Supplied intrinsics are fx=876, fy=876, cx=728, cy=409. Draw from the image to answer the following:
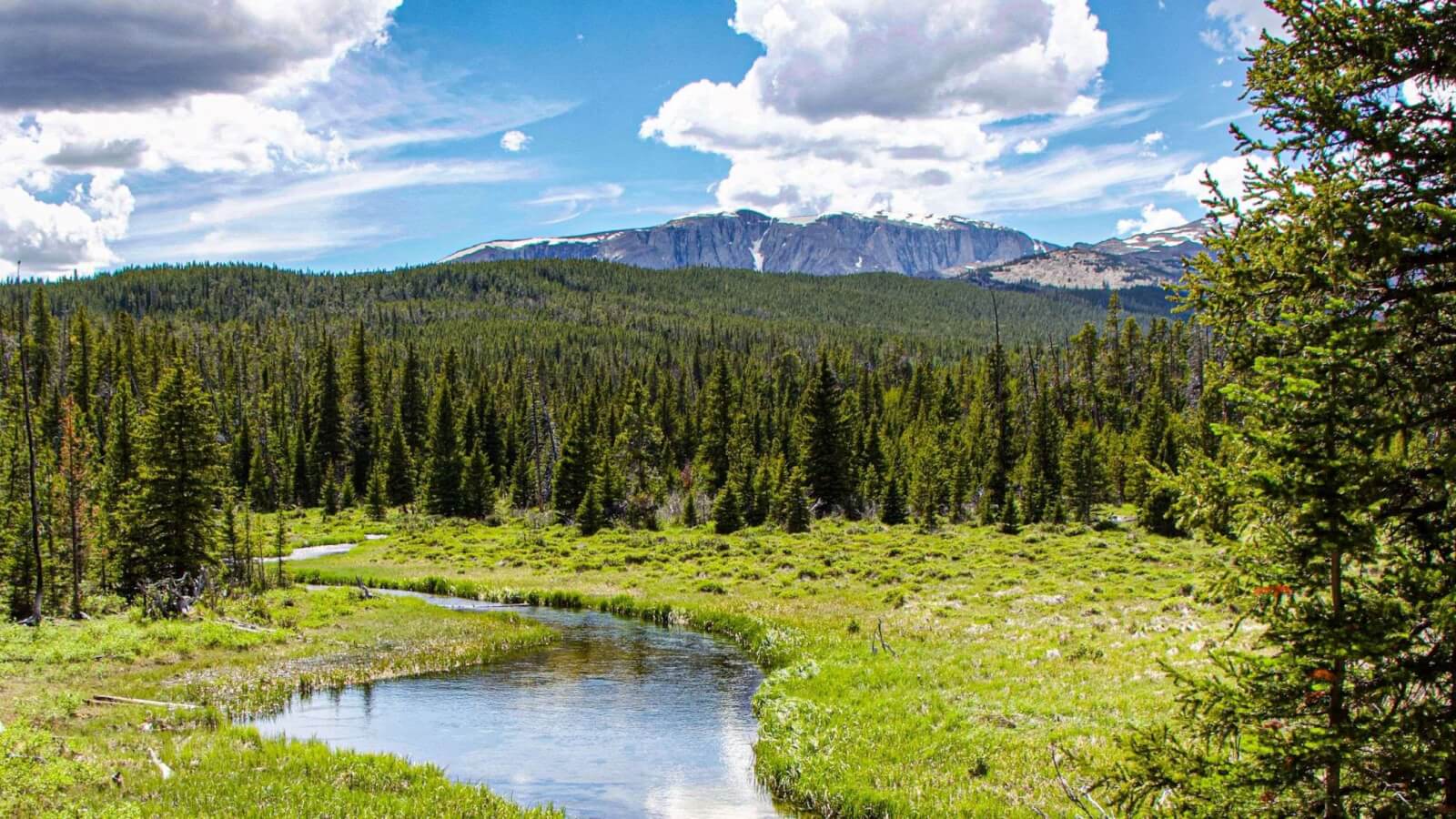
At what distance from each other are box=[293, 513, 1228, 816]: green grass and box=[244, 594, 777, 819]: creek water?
46.5 inches

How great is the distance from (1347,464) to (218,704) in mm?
24854

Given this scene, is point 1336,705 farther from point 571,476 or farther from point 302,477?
point 302,477

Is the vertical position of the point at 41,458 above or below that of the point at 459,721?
above

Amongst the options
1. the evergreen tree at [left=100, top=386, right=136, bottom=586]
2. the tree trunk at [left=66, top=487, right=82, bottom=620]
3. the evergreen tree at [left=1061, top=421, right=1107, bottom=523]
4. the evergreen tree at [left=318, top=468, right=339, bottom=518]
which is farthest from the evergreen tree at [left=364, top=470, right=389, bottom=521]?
the evergreen tree at [left=1061, top=421, right=1107, bottom=523]

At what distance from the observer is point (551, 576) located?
50.6 metres

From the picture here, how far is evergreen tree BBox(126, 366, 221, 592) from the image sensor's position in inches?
1422

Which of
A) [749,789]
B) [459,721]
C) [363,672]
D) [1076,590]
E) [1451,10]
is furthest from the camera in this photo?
[1076,590]

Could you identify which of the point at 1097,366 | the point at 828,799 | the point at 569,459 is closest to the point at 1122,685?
the point at 828,799

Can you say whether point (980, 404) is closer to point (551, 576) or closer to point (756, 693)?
point (551, 576)

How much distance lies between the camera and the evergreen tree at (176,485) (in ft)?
119

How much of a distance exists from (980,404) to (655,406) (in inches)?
1660

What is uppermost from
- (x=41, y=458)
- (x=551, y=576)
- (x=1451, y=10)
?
(x=1451, y=10)

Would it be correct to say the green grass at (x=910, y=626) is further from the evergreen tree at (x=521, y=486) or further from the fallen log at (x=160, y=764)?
the evergreen tree at (x=521, y=486)

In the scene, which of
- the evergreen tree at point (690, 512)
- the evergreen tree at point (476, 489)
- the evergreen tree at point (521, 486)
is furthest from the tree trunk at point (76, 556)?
the evergreen tree at point (521, 486)
